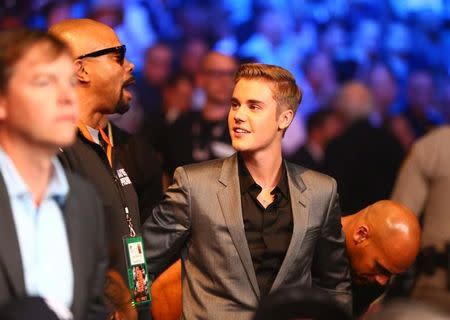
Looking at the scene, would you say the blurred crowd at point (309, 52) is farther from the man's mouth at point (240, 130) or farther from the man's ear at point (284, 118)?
the man's mouth at point (240, 130)

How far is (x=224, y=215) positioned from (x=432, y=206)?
1355 millimetres

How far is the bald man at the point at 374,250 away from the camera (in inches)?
158

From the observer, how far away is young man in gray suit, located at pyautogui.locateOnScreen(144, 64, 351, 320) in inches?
143

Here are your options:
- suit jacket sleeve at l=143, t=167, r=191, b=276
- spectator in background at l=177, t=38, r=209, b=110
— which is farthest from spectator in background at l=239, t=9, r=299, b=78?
suit jacket sleeve at l=143, t=167, r=191, b=276

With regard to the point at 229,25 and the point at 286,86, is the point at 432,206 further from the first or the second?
the point at 229,25

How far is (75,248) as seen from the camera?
2582 mm

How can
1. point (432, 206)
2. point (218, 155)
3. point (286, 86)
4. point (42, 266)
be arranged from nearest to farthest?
point (42, 266), point (286, 86), point (432, 206), point (218, 155)

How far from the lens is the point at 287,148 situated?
6.45 metres

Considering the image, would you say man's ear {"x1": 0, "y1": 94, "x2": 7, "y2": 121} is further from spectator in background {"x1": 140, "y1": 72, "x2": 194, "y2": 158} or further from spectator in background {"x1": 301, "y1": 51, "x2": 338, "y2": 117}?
spectator in background {"x1": 301, "y1": 51, "x2": 338, "y2": 117}

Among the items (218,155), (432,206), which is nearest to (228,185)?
(432,206)

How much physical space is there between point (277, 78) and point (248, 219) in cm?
52

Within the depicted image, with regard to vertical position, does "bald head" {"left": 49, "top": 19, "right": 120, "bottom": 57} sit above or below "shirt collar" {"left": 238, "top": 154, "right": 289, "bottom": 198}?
above

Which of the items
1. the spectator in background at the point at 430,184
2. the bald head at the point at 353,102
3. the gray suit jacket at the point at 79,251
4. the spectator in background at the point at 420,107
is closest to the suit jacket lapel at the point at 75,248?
the gray suit jacket at the point at 79,251

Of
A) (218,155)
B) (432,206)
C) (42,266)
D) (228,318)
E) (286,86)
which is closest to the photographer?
(42,266)
